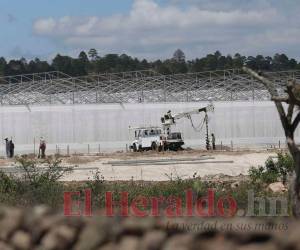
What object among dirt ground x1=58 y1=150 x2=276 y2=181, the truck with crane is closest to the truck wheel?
the truck with crane

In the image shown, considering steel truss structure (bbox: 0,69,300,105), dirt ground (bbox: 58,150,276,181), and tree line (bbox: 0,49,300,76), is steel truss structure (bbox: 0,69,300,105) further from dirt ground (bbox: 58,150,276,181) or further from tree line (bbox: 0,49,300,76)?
tree line (bbox: 0,49,300,76)

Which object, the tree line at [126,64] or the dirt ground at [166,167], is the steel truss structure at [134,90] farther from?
the tree line at [126,64]

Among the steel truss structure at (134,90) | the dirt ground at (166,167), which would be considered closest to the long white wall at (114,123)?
the steel truss structure at (134,90)

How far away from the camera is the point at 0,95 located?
218 feet

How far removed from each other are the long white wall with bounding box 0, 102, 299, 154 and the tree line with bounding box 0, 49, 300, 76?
77807 mm

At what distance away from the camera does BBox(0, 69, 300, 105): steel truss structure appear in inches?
2623

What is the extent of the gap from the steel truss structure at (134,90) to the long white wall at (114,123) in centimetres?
264

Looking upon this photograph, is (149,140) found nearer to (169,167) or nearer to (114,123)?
(114,123)

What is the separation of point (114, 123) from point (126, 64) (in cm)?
9147

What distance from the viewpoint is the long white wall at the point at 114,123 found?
61.8m

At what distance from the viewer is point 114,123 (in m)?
62.5

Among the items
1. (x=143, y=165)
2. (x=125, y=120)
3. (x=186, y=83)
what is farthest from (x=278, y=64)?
(x=143, y=165)

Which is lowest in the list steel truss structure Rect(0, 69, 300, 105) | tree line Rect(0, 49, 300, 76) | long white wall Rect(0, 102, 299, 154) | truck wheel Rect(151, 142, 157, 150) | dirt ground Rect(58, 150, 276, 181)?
dirt ground Rect(58, 150, 276, 181)

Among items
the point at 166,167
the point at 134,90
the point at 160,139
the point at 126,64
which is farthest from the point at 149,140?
the point at 126,64
